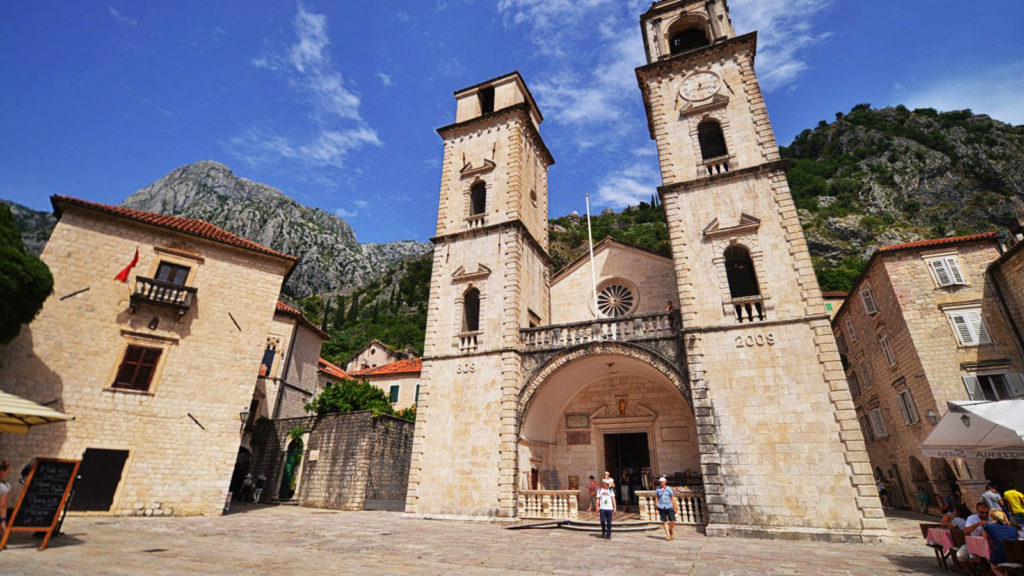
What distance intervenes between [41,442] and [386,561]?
12.6 meters

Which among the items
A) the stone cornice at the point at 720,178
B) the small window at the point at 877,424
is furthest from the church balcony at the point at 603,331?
the small window at the point at 877,424

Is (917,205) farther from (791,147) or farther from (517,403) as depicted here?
(517,403)

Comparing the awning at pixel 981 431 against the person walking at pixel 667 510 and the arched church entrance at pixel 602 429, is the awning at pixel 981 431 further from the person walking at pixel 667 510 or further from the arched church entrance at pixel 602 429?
the arched church entrance at pixel 602 429

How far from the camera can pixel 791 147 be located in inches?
3295

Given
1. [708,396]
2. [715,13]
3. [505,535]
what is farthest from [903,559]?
[715,13]

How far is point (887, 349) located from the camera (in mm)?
19703

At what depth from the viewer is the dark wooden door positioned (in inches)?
494

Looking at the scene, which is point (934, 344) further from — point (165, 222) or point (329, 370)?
point (329, 370)

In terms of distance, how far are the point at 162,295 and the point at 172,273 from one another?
116cm

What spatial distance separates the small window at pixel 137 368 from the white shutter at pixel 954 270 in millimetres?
29738

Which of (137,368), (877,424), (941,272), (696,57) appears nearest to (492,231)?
(696,57)

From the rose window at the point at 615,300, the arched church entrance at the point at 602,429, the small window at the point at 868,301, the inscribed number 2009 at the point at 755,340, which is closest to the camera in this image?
the inscribed number 2009 at the point at 755,340

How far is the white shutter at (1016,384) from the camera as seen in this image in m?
15.5

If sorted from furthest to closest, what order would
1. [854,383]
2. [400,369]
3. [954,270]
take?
[400,369]
[854,383]
[954,270]
